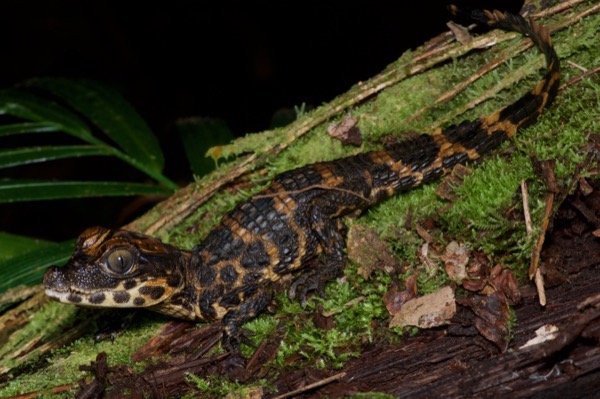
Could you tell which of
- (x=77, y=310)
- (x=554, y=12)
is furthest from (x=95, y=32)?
(x=554, y=12)

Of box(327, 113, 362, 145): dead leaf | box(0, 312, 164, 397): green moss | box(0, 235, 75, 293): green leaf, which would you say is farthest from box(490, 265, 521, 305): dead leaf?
box(0, 235, 75, 293): green leaf

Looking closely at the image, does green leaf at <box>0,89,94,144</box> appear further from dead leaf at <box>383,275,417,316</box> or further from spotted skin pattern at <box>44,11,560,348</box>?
dead leaf at <box>383,275,417,316</box>

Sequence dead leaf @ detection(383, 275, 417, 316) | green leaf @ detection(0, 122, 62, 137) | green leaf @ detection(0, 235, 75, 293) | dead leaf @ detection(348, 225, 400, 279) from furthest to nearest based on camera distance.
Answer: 1. green leaf @ detection(0, 122, 62, 137)
2. green leaf @ detection(0, 235, 75, 293)
3. dead leaf @ detection(348, 225, 400, 279)
4. dead leaf @ detection(383, 275, 417, 316)

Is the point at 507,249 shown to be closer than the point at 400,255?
Yes

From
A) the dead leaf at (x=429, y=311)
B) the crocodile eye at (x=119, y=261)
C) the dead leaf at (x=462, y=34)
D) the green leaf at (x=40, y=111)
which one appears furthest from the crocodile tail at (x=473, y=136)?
the green leaf at (x=40, y=111)

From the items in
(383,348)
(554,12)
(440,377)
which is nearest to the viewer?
(440,377)

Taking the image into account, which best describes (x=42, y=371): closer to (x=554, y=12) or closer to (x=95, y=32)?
(x=554, y=12)

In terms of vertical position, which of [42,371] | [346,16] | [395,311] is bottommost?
[395,311]

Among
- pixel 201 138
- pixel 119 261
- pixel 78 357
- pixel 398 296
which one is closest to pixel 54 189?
pixel 201 138

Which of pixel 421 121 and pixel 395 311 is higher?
pixel 421 121
